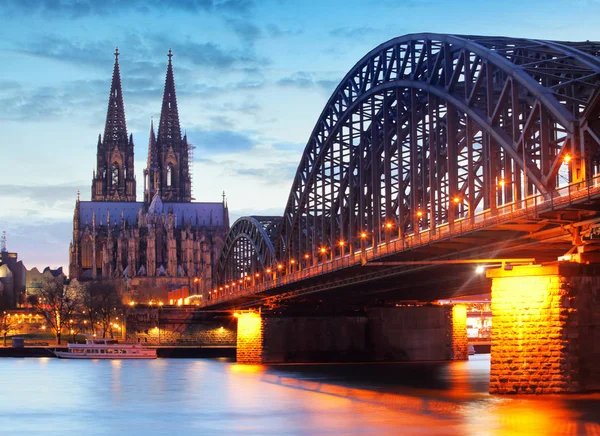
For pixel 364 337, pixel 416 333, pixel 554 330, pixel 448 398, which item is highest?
pixel 554 330

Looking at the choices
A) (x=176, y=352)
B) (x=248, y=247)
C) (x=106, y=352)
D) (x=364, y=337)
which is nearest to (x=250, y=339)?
(x=364, y=337)

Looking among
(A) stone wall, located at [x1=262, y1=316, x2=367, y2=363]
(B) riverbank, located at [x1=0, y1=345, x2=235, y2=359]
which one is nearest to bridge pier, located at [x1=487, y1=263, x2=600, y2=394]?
(A) stone wall, located at [x1=262, y1=316, x2=367, y2=363]

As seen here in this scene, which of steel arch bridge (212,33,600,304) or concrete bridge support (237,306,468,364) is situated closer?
steel arch bridge (212,33,600,304)

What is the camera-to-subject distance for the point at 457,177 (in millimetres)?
69312

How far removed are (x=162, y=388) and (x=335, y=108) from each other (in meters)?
30.8

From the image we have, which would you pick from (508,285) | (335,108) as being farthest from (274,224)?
(508,285)

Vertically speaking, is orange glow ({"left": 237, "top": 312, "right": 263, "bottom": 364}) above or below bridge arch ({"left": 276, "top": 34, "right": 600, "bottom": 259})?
below

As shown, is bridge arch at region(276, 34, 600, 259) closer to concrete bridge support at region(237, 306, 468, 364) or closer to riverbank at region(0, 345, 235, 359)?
concrete bridge support at region(237, 306, 468, 364)

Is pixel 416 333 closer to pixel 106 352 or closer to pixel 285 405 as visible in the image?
pixel 106 352

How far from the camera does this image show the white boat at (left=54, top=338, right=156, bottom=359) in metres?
144

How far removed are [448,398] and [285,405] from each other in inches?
337

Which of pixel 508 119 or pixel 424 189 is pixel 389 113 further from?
pixel 508 119

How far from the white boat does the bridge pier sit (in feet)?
311

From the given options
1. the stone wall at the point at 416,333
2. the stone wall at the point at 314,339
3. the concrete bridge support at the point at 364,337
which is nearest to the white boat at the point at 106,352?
the concrete bridge support at the point at 364,337
